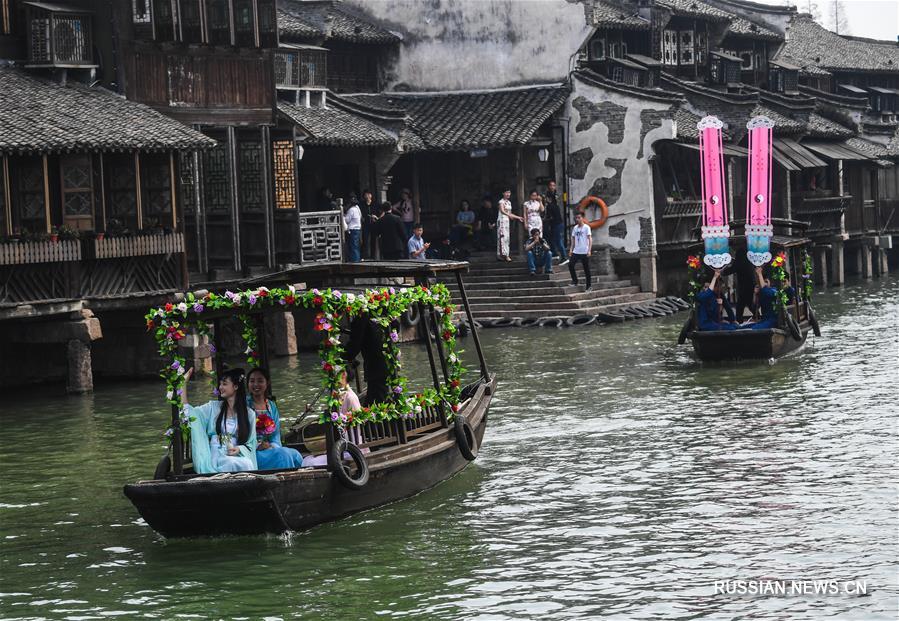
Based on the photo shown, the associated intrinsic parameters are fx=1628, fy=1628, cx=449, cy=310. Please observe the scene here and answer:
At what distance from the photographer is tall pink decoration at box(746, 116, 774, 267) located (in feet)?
80.0

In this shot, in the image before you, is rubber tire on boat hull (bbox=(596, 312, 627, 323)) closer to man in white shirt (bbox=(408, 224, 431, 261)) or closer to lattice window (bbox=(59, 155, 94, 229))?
man in white shirt (bbox=(408, 224, 431, 261))

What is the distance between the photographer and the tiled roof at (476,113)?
3541cm

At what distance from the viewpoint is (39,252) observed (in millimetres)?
22000

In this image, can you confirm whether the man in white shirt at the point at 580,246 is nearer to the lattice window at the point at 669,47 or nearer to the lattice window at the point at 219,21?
the lattice window at the point at 219,21

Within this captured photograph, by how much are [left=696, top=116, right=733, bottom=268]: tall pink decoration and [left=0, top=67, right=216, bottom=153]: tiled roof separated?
7613 mm

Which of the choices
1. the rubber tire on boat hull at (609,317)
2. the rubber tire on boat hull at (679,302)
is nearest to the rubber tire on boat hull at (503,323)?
the rubber tire on boat hull at (609,317)

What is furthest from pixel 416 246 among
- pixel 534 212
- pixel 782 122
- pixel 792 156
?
pixel 782 122

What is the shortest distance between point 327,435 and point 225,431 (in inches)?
33.3

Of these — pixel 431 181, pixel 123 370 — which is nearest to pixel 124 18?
pixel 123 370

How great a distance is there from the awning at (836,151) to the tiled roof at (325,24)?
13.5m

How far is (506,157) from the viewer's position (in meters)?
36.6

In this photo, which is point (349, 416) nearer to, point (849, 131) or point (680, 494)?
point (680, 494)

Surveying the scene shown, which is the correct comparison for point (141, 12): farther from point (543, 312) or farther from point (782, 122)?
point (782, 122)

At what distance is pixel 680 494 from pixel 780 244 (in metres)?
11.5
